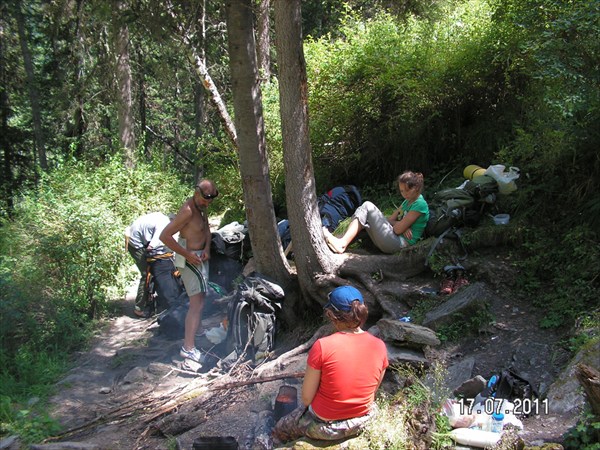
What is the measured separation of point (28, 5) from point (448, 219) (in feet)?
53.1

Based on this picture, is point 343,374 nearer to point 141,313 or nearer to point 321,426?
point 321,426

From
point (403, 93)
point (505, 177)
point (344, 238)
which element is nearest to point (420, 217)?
point (344, 238)

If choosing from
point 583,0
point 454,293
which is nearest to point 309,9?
point 583,0

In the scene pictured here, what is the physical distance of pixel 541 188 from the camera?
6406 millimetres

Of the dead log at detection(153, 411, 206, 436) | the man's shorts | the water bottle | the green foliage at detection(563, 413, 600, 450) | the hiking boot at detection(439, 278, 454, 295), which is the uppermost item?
the man's shorts

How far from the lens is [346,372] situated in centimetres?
365

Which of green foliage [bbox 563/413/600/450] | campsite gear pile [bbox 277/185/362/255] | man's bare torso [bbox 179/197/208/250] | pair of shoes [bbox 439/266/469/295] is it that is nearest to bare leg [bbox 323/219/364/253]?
campsite gear pile [bbox 277/185/362/255]

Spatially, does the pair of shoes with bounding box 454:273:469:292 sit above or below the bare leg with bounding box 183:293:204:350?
above

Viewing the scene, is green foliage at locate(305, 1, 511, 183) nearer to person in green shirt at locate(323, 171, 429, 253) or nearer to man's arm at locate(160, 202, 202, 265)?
person in green shirt at locate(323, 171, 429, 253)

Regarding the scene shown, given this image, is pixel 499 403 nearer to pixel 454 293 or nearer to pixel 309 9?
pixel 454 293

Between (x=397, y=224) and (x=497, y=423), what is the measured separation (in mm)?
3116

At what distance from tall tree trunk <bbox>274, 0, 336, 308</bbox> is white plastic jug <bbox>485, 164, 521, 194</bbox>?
226cm

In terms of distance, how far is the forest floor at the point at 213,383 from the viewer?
4.80 m

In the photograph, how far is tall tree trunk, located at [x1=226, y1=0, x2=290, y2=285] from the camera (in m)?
6.26
